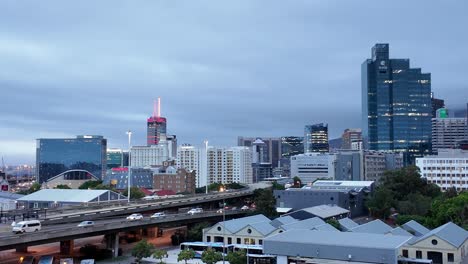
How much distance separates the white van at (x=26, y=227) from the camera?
39.5 meters

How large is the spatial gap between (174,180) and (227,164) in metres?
40.5

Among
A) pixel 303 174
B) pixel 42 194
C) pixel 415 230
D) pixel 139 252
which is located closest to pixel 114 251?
pixel 139 252

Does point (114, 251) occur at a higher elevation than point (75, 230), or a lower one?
lower

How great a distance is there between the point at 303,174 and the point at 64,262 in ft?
414

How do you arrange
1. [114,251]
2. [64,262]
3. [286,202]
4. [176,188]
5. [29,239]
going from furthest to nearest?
[176,188] → [286,202] → [114,251] → [64,262] → [29,239]

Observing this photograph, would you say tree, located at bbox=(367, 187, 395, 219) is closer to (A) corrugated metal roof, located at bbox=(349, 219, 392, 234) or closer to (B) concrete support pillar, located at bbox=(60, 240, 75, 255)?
(A) corrugated metal roof, located at bbox=(349, 219, 392, 234)

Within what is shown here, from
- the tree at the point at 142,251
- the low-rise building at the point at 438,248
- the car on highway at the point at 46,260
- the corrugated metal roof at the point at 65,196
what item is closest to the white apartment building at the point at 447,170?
the corrugated metal roof at the point at 65,196

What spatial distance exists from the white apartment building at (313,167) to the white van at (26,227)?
11983cm

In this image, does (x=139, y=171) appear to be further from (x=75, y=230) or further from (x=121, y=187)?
(x=75, y=230)

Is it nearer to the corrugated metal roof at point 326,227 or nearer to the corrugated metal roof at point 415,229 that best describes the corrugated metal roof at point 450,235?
the corrugated metal roof at point 415,229

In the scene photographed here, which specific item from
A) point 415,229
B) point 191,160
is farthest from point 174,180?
point 415,229

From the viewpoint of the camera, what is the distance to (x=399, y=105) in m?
187

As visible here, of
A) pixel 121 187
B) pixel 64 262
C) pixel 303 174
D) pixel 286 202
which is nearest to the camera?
pixel 64 262

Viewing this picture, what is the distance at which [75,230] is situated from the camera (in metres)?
42.3
